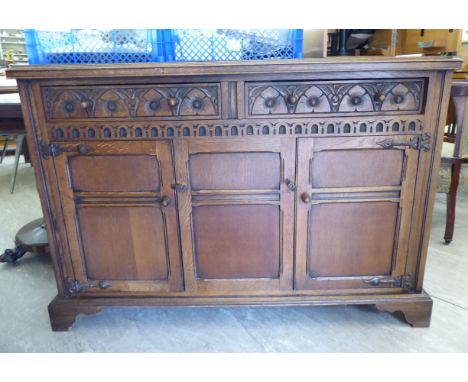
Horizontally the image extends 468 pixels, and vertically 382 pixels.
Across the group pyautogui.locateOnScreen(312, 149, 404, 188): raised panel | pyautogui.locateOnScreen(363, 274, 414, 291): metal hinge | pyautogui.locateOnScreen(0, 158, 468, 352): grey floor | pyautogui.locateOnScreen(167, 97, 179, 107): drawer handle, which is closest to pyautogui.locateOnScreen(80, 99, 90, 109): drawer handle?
pyautogui.locateOnScreen(167, 97, 179, 107): drawer handle

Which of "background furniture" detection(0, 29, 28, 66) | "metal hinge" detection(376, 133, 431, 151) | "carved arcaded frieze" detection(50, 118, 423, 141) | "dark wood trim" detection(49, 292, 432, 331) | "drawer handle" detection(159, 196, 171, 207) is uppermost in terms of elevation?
"background furniture" detection(0, 29, 28, 66)

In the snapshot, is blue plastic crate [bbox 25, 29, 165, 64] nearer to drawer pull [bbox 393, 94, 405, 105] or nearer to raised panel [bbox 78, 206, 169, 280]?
raised panel [bbox 78, 206, 169, 280]

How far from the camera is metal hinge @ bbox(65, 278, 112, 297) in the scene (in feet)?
4.24

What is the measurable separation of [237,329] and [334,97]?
0.88m

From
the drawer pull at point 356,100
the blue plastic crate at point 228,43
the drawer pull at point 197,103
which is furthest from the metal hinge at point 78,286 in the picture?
the drawer pull at point 356,100

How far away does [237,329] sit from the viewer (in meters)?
1.34

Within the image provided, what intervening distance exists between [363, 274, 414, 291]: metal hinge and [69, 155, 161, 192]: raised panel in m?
0.79

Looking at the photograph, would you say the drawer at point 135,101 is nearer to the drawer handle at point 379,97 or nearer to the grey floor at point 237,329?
the drawer handle at point 379,97

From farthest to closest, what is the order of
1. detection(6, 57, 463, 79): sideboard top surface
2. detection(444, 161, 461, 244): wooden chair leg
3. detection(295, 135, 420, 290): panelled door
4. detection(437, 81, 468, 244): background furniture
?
Answer: detection(444, 161, 461, 244): wooden chair leg < detection(437, 81, 468, 244): background furniture < detection(295, 135, 420, 290): panelled door < detection(6, 57, 463, 79): sideboard top surface

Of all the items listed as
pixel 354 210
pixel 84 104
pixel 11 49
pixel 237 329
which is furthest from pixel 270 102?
pixel 11 49

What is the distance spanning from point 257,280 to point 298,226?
0.79 ft

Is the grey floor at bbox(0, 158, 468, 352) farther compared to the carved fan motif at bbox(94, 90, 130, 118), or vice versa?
the grey floor at bbox(0, 158, 468, 352)

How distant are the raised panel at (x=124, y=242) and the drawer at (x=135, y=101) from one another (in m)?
0.31

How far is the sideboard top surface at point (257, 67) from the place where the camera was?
101 cm
